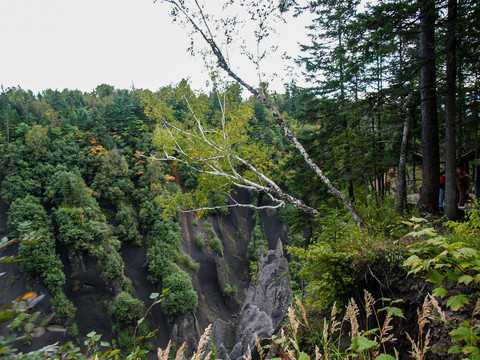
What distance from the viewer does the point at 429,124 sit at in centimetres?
578

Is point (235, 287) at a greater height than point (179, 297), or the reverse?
point (179, 297)

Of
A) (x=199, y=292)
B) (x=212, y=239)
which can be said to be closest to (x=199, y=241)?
(x=212, y=239)

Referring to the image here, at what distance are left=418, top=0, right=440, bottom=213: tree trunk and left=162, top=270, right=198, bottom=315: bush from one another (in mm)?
20154

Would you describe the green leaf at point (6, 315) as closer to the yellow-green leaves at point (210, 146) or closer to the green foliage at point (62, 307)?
the yellow-green leaves at point (210, 146)

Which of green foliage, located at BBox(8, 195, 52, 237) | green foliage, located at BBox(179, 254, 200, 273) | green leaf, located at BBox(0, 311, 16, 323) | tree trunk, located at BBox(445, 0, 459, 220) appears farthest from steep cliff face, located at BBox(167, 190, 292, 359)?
green foliage, located at BBox(8, 195, 52, 237)

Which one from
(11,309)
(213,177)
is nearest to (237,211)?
(213,177)

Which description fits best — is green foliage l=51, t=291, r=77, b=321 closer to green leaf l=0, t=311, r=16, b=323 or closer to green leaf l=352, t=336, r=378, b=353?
green leaf l=0, t=311, r=16, b=323

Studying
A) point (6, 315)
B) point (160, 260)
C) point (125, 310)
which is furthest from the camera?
point (160, 260)

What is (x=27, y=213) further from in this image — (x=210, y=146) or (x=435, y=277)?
(x=435, y=277)

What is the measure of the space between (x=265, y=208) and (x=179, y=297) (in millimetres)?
10947

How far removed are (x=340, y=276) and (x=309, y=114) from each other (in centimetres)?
844

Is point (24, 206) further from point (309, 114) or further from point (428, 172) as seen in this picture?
point (428, 172)

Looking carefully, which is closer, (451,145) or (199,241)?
(451,145)

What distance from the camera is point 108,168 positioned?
94.1ft
